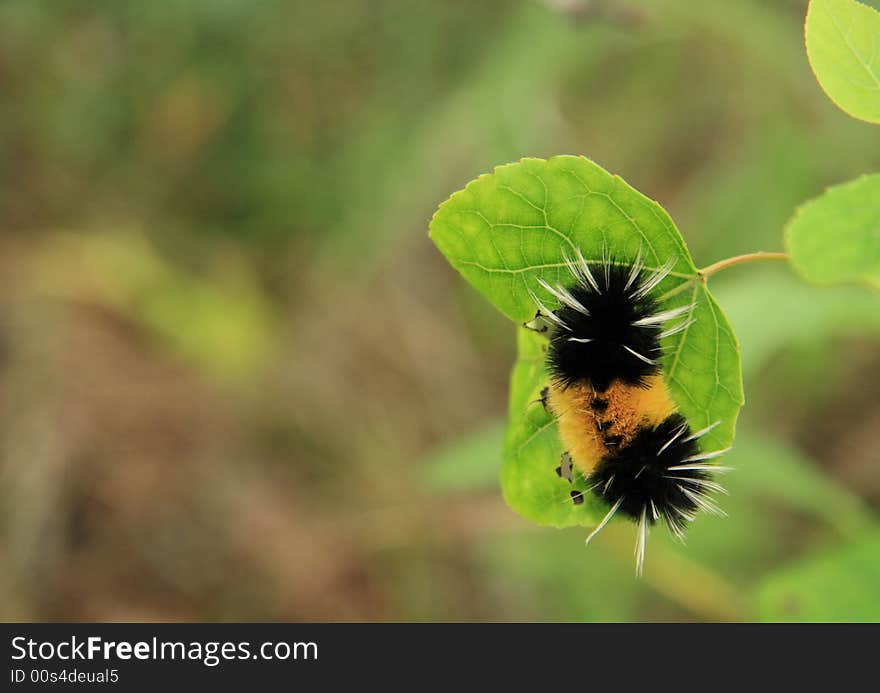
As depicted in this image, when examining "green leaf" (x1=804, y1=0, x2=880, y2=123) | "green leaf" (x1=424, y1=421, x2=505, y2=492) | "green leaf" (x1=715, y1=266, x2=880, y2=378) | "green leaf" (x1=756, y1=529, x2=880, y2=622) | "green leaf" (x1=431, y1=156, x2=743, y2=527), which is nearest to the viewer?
"green leaf" (x1=804, y1=0, x2=880, y2=123)

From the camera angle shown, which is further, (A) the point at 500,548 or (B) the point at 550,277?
(A) the point at 500,548

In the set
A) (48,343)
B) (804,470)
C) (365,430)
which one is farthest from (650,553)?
(48,343)

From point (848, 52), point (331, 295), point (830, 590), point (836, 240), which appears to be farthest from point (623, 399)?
point (331, 295)

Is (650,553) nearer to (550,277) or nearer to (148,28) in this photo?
(550,277)

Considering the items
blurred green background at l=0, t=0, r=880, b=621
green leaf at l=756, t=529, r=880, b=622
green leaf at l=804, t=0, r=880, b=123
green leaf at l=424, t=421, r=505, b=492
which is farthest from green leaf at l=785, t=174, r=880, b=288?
blurred green background at l=0, t=0, r=880, b=621

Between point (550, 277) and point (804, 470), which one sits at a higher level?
point (804, 470)

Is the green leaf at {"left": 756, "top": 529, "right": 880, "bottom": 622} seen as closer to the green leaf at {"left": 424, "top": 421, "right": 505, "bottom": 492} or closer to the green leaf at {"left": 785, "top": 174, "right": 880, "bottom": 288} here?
the green leaf at {"left": 424, "top": 421, "right": 505, "bottom": 492}
